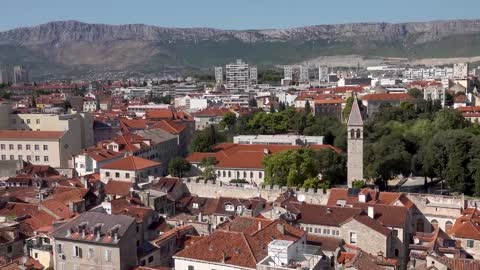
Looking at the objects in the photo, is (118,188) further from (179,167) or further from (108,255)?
(108,255)

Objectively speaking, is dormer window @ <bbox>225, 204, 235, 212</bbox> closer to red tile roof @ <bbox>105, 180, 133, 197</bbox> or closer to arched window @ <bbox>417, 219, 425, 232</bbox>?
red tile roof @ <bbox>105, 180, 133, 197</bbox>

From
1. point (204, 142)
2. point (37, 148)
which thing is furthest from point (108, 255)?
point (204, 142)

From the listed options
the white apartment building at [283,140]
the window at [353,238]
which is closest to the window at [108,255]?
the window at [353,238]

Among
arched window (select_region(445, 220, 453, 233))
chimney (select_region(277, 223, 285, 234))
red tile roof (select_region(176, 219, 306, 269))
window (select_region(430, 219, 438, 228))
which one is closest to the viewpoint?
red tile roof (select_region(176, 219, 306, 269))

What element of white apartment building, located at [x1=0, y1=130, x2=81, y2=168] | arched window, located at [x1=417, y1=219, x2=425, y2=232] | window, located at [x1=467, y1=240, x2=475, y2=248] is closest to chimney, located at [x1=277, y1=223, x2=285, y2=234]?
window, located at [x1=467, y1=240, x2=475, y2=248]

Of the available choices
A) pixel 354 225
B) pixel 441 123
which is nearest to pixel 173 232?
pixel 354 225

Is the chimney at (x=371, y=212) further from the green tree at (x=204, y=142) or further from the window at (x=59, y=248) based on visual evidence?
the green tree at (x=204, y=142)
